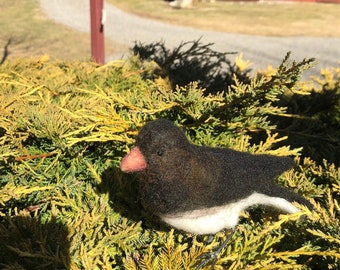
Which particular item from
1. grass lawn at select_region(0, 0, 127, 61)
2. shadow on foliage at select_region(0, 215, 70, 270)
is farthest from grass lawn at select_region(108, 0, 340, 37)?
shadow on foliage at select_region(0, 215, 70, 270)

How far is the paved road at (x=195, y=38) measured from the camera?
743 cm

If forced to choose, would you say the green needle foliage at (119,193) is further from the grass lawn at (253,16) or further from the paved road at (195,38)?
the grass lawn at (253,16)

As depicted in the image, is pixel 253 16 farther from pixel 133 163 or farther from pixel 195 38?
pixel 133 163

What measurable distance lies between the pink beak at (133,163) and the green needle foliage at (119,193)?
0.65 feet

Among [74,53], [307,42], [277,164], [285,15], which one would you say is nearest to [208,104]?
[277,164]

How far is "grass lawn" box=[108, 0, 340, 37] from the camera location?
10.6 m

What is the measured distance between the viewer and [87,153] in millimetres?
1376

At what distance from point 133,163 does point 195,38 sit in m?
8.52

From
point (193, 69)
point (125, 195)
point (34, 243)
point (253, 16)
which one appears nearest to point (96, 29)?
point (193, 69)

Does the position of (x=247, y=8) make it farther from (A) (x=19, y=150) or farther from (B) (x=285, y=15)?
(A) (x=19, y=150)

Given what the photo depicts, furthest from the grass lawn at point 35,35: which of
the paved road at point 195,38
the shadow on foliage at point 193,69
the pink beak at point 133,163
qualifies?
the pink beak at point 133,163

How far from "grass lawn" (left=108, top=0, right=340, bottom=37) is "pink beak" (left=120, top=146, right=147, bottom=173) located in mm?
9706

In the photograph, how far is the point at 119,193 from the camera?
50.1 inches

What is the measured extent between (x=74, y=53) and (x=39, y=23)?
28.5 inches
